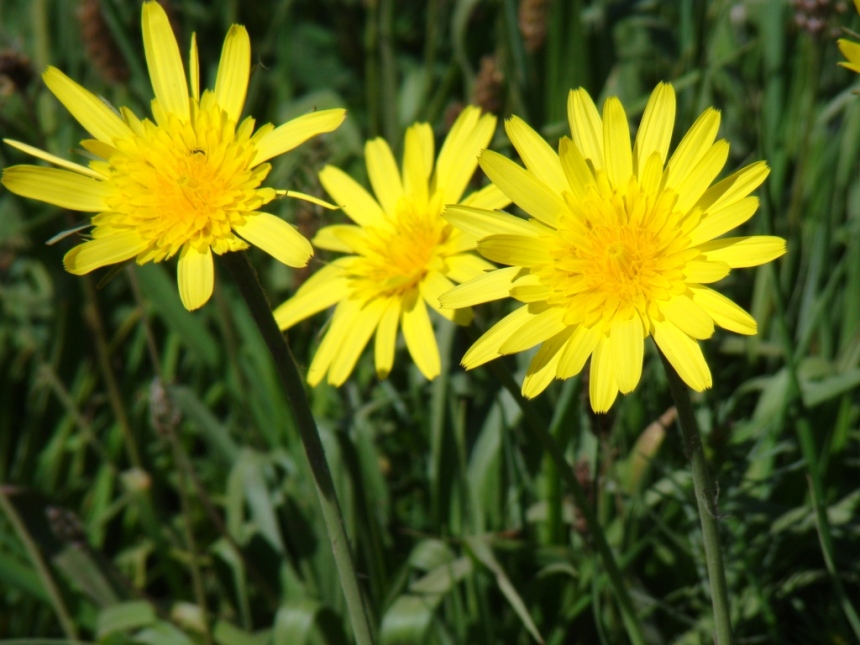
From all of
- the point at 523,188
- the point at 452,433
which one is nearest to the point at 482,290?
the point at 523,188

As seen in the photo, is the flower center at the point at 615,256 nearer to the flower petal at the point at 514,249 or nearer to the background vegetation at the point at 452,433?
the flower petal at the point at 514,249

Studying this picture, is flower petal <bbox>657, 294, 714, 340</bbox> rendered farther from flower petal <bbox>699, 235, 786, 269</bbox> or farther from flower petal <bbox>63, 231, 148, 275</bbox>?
flower petal <bbox>63, 231, 148, 275</bbox>

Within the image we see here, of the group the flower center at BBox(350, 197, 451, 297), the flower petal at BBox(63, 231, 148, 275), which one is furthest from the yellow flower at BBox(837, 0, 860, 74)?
the flower petal at BBox(63, 231, 148, 275)

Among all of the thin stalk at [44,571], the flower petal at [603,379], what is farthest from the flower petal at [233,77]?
the thin stalk at [44,571]

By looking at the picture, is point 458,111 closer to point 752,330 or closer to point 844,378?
point 844,378

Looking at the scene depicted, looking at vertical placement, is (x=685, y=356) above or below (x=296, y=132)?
below

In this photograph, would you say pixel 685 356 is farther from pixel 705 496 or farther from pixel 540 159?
pixel 540 159
